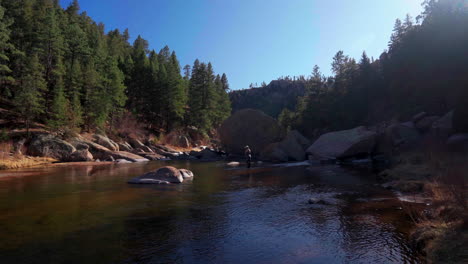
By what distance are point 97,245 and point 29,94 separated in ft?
111

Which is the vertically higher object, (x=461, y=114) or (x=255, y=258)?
(x=461, y=114)

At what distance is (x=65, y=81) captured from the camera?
4272 centimetres

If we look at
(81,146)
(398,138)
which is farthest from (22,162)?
(398,138)

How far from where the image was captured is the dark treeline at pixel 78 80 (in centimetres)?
3641

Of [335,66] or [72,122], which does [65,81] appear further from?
[335,66]

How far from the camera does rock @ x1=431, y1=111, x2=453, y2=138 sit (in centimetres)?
2437

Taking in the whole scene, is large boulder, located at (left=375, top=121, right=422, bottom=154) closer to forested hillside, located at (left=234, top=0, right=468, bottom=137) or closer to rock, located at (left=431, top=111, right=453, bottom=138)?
rock, located at (left=431, top=111, right=453, bottom=138)

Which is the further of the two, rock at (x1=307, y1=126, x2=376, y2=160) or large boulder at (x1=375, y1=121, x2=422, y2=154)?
rock at (x1=307, y1=126, x2=376, y2=160)

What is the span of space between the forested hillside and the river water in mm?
18874

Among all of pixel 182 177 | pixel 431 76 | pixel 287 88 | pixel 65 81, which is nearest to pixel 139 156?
pixel 65 81

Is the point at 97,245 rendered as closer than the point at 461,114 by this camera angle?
Yes

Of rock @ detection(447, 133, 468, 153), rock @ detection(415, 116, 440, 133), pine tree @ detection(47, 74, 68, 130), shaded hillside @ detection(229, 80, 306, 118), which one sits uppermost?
shaded hillside @ detection(229, 80, 306, 118)

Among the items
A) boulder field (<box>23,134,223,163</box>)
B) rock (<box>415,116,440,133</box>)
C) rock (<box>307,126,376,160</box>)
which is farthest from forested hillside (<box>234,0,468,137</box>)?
boulder field (<box>23,134,223,163</box>)

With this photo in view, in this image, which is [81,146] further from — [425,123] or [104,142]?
[425,123]
